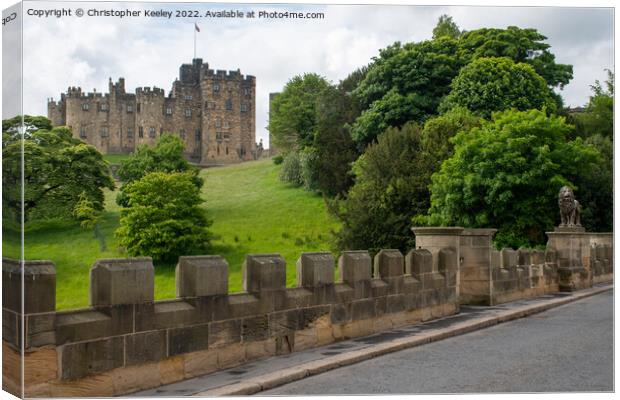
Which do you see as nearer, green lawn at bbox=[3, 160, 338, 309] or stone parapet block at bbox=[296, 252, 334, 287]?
stone parapet block at bbox=[296, 252, 334, 287]

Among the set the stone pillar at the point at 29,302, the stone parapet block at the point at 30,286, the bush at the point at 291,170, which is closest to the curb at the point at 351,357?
the stone pillar at the point at 29,302

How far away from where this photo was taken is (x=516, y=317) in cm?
1535

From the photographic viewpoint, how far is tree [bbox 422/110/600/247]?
99.7 feet

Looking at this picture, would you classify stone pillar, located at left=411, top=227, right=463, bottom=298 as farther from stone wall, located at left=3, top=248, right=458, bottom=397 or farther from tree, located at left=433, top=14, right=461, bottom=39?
tree, located at left=433, top=14, right=461, bottom=39

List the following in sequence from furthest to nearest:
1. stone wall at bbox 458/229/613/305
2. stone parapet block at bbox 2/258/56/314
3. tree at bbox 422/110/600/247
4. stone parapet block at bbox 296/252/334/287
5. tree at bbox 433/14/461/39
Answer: tree at bbox 422/110/600/247, tree at bbox 433/14/461/39, stone wall at bbox 458/229/613/305, stone parapet block at bbox 296/252/334/287, stone parapet block at bbox 2/258/56/314

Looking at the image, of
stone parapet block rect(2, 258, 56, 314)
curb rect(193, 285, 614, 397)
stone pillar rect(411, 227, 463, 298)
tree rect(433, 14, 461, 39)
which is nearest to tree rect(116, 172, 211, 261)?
tree rect(433, 14, 461, 39)

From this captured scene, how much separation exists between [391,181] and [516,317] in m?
24.9

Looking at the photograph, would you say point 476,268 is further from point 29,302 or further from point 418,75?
point 418,75

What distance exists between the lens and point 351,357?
32.3ft

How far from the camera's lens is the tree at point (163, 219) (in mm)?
37875

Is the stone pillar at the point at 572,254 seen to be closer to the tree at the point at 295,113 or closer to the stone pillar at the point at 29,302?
the stone pillar at the point at 29,302

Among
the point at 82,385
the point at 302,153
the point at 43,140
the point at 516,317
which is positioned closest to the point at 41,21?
the point at 43,140

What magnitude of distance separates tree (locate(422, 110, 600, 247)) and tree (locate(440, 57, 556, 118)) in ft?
18.7

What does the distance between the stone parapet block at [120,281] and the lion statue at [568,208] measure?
17731 mm
